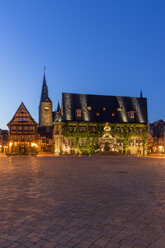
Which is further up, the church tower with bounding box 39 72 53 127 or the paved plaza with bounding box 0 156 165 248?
the church tower with bounding box 39 72 53 127

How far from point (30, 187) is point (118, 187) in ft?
12.0

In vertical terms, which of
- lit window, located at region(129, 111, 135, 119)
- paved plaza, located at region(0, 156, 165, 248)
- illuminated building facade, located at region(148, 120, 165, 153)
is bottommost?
paved plaza, located at region(0, 156, 165, 248)

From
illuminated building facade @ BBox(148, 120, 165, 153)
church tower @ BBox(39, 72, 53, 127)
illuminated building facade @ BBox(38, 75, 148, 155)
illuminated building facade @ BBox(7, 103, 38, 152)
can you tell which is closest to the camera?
illuminated building facade @ BBox(38, 75, 148, 155)

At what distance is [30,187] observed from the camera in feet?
31.9

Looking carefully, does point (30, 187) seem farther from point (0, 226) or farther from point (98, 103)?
point (98, 103)

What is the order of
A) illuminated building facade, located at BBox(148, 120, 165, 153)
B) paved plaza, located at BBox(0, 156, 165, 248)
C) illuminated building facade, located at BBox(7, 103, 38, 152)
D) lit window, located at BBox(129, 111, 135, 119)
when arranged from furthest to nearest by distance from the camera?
illuminated building facade, located at BBox(148, 120, 165, 153) < illuminated building facade, located at BBox(7, 103, 38, 152) < lit window, located at BBox(129, 111, 135, 119) < paved plaza, located at BBox(0, 156, 165, 248)

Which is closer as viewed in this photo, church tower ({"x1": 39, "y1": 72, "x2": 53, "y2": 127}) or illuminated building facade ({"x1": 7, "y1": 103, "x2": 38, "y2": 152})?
illuminated building facade ({"x1": 7, "y1": 103, "x2": 38, "y2": 152})

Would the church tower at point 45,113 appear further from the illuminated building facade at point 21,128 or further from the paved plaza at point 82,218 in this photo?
the paved plaza at point 82,218

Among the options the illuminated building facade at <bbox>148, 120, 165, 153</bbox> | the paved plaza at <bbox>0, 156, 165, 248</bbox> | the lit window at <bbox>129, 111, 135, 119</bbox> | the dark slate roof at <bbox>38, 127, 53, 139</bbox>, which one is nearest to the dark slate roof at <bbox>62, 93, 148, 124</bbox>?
the lit window at <bbox>129, 111, 135, 119</bbox>

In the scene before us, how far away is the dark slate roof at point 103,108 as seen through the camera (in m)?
53.7

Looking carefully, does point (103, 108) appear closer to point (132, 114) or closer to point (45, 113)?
point (132, 114)

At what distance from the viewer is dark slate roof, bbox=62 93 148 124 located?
53719 mm

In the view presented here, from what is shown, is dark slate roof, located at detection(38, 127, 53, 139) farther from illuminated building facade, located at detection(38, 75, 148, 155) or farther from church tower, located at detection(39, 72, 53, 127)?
illuminated building facade, located at detection(38, 75, 148, 155)

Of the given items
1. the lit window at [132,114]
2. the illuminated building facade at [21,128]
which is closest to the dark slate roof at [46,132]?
the illuminated building facade at [21,128]
